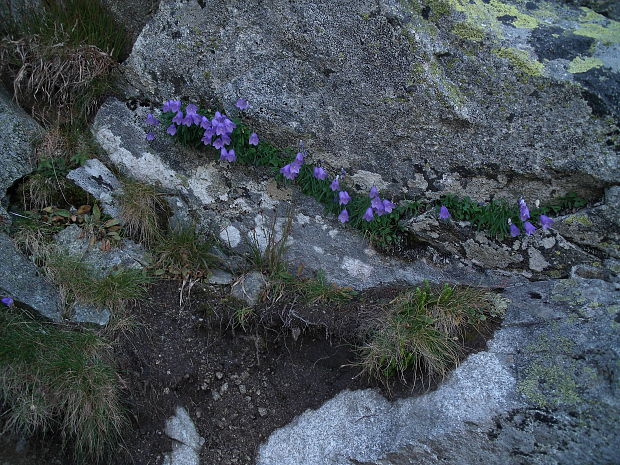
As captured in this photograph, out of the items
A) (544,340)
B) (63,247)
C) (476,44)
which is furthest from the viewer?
(63,247)

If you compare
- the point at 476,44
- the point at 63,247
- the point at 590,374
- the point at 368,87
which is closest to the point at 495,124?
the point at 476,44

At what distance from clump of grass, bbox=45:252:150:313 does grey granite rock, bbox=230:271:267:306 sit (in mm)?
634

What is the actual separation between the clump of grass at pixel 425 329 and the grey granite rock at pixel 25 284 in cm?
206

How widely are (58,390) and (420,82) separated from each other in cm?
295

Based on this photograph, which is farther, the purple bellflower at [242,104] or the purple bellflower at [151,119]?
the purple bellflower at [151,119]

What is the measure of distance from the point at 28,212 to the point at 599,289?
3.81 metres

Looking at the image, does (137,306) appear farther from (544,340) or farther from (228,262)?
(544,340)

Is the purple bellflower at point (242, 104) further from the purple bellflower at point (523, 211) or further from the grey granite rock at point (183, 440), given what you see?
the grey granite rock at point (183, 440)

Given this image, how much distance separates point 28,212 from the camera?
162 inches

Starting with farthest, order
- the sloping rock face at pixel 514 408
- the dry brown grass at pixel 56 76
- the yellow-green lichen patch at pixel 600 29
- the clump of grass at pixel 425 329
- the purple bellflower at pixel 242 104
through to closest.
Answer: the dry brown grass at pixel 56 76, the purple bellflower at pixel 242 104, the yellow-green lichen patch at pixel 600 29, the clump of grass at pixel 425 329, the sloping rock face at pixel 514 408

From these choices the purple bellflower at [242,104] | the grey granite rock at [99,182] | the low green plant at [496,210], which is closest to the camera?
the low green plant at [496,210]

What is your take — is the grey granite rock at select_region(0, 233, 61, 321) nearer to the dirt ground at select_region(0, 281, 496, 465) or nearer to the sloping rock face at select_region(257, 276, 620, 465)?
the dirt ground at select_region(0, 281, 496, 465)

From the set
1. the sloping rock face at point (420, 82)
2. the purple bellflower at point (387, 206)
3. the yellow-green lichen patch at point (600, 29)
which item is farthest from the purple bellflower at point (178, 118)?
the yellow-green lichen patch at point (600, 29)

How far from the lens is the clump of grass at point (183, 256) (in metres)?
4.14
